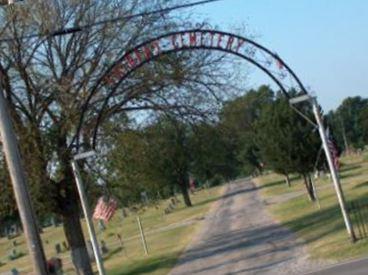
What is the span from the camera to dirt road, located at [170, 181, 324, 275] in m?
22.6

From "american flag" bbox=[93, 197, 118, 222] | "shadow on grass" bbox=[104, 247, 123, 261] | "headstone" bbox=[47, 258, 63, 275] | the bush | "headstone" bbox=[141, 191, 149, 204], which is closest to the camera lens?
"headstone" bbox=[47, 258, 63, 275]

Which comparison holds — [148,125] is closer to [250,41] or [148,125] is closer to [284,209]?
[250,41]

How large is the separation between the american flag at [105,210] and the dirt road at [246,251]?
3114 mm

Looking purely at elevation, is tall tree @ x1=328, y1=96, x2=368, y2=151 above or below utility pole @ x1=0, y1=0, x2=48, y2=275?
above

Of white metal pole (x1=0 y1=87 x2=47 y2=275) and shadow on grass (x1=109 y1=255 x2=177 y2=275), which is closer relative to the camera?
white metal pole (x1=0 y1=87 x2=47 y2=275)

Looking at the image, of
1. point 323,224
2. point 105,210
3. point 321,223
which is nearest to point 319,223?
point 321,223

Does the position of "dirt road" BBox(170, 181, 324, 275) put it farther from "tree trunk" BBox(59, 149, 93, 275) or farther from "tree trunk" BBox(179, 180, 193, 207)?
"tree trunk" BBox(179, 180, 193, 207)

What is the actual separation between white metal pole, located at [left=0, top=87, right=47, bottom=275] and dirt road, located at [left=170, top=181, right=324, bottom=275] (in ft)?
29.4

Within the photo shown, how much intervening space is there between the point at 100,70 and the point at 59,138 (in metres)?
2.80

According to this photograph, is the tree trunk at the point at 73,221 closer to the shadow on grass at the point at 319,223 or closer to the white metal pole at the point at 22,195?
the shadow on grass at the point at 319,223

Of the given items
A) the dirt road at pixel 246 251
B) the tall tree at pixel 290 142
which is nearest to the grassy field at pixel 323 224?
the dirt road at pixel 246 251

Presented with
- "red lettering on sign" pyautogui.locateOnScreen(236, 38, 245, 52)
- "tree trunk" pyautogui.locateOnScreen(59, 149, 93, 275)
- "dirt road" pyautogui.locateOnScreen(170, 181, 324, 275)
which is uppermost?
"red lettering on sign" pyautogui.locateOnScreen(236, 38, 245, 52)

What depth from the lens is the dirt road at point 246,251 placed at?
22.6 m

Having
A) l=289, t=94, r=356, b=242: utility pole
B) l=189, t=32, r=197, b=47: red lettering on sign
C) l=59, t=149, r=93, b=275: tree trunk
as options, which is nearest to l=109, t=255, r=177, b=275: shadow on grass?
l=59, t=149, r=93, b=275: tree trunk
